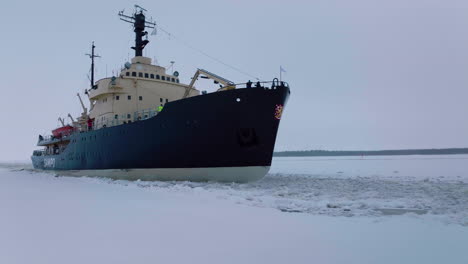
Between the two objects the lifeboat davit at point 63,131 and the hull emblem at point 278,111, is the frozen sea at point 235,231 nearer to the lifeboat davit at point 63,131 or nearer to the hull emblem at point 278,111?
the hull emblem at point 278,111

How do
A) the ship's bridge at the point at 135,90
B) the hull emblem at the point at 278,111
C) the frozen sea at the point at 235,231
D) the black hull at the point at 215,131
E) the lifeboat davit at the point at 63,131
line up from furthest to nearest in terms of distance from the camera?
the lifeboat davit at the point at 63,131 → the ship's bridge at the point at 135,90 → the hull emblem at the point at 278,111 → the black hull at the point at 215,131 → the frozen sea at the point at 235,231

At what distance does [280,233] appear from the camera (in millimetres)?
5949

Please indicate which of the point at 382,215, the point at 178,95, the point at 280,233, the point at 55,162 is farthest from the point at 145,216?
the point at 55,162

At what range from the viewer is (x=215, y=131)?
14.7 m

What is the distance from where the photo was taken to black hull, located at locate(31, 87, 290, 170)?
14539 millimetres

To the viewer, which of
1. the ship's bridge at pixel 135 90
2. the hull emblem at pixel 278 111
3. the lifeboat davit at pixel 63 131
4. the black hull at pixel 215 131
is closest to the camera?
the black hull at pixel 215 131

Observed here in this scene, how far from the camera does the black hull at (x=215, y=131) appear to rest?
14539 millimetres

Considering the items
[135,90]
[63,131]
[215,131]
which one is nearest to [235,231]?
[215,131]

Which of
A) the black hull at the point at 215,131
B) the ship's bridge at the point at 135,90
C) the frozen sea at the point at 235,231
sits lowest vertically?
the frozen sea at the point at 235,231

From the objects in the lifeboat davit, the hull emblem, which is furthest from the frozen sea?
the lifeboat davit

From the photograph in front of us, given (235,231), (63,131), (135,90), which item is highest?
(135,90)

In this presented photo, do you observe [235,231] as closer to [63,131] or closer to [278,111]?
[278,111]

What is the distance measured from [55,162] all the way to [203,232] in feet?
93.6

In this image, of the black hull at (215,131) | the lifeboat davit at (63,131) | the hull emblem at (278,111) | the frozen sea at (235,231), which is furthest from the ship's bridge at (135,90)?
the frozen sea at (235,231)
